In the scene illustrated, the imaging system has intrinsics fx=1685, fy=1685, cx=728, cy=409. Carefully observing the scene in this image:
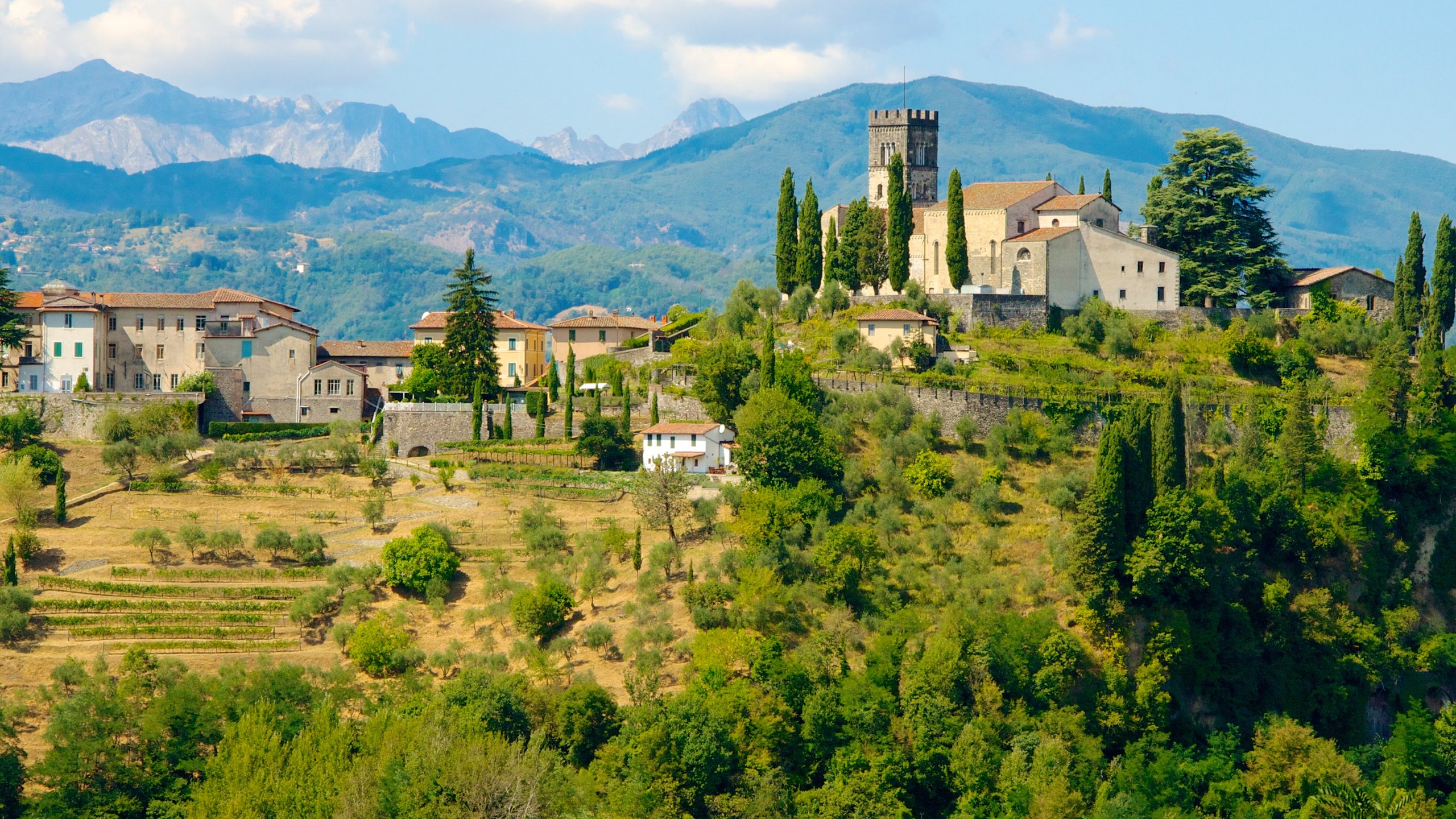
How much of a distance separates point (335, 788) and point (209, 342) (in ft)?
129

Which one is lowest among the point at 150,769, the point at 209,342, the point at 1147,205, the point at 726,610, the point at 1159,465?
the point at 150,769

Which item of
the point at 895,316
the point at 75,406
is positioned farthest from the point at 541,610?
the point at 75,406

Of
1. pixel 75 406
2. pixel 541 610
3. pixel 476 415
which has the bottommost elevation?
pixel 541 610

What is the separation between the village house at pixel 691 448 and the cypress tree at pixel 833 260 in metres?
16.7

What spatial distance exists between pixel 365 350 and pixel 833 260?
25.2m

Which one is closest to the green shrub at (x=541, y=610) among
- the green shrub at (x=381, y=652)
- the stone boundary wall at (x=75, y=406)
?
the green shrub at (x=381, y=652)

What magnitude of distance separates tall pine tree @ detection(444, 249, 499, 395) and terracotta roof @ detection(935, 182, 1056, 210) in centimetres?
2409

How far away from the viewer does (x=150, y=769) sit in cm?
5381

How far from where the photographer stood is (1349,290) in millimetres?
83938

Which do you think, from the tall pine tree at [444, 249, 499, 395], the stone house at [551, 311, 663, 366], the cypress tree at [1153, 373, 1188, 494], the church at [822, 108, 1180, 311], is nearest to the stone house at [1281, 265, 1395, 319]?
the church at [822, 108, 1180, 311]

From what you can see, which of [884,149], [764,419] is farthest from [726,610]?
[884,149]

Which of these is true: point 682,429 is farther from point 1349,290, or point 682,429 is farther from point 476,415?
point 1349,290

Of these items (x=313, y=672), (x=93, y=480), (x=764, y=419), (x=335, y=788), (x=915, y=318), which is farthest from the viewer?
(x=915, y=318)

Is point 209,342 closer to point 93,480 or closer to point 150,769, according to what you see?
point 93,480
